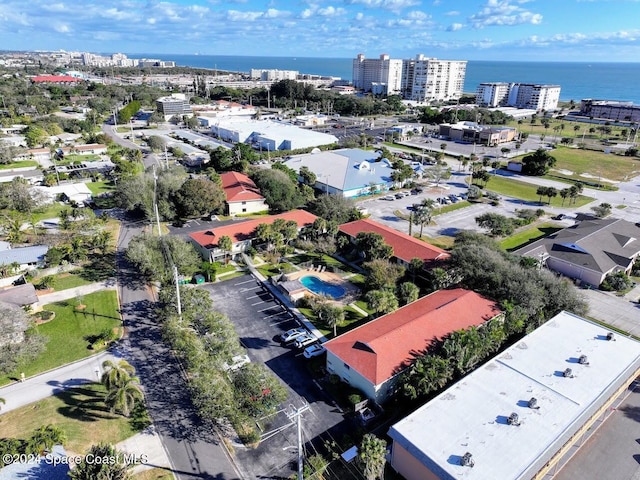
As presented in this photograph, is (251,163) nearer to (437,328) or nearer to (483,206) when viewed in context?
(483,206)

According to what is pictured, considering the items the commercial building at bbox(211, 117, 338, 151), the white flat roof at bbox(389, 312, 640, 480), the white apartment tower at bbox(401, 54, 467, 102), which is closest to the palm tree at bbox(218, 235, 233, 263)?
the white flat roof at bbox(389, 312, 640, 480)

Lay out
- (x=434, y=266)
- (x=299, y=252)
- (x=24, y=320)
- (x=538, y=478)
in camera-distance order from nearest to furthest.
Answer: (x=538, y=478) < (x=24, y=320) < (x=434, y=266) < (x=299, y=252)

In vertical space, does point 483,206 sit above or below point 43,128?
below

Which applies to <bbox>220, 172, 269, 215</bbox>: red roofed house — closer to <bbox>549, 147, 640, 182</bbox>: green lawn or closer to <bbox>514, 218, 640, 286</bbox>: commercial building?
<bbox>514, 218, 640, 286</bbox>: commercial building

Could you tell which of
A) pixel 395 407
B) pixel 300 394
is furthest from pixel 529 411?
pixel 300 394

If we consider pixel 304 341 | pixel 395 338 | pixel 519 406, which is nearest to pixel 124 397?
pixel 304 341

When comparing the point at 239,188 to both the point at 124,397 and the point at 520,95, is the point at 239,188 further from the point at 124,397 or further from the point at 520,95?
the point at 520,95
